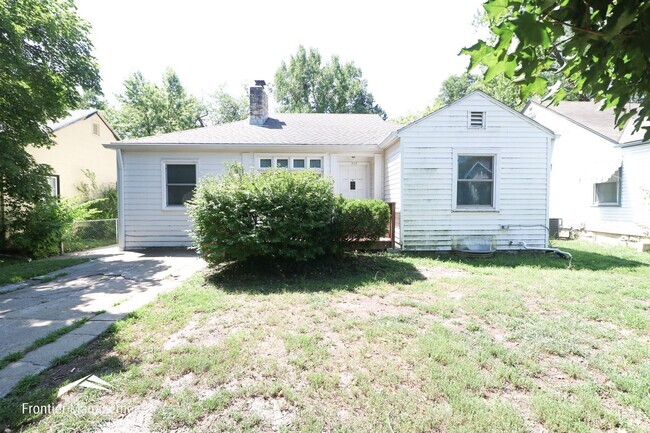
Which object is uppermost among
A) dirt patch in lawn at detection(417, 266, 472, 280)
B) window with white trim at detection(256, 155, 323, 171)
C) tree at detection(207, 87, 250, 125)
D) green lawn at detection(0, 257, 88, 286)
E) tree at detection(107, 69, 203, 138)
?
tree at detection(207, 87, 250, 125)

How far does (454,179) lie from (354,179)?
132 inches

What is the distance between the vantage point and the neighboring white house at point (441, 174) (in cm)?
857

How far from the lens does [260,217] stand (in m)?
6.00

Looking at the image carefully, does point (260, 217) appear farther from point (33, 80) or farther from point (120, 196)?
point (33, 80)

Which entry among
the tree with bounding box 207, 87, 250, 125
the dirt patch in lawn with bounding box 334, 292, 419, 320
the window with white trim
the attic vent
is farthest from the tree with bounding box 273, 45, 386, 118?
the dirt patch in lawn with bounding box 334, 292, 419, 320

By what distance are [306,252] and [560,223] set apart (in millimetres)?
12925

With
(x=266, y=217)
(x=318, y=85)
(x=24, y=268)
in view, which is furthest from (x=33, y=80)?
(x=318, y=85)

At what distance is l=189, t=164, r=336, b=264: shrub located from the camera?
19.5ft

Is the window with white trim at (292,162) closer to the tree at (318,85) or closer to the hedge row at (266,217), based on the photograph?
the hedge row at (266,217)

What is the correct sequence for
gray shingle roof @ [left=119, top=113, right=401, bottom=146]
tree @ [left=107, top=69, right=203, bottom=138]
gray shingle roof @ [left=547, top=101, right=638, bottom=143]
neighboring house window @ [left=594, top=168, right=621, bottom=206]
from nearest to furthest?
gray shingle roof @ [left=119, top=113, right=401, bottom=146]
neighboring house window @ [left=594, top=168, right=621, bottom=206]
gray shingle roof @ [left=547, top=101, right=638, bottom=143]
tree @ [left=107, top=69, right=203, bottom=138]

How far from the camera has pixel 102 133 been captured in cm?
1762

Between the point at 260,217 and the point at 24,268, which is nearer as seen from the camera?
the point at 260,217

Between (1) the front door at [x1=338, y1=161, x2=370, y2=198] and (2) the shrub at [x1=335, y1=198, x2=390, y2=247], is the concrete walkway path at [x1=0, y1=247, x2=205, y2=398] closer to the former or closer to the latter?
(2) the shrub at [x1=335, y1=198, x2=390, y2=247]

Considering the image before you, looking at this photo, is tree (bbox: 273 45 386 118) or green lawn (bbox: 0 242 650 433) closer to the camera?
green lawn (bbox: 0 242 650 433)
